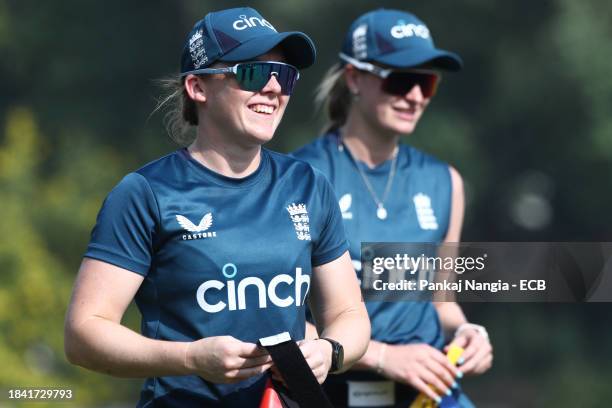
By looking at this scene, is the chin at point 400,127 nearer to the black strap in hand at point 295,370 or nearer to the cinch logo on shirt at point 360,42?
the cinch logo on shirt at point 360,42

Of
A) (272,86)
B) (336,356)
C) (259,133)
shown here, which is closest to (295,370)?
(336,356)

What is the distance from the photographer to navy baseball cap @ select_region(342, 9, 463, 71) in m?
5.14

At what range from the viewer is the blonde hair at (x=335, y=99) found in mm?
5344

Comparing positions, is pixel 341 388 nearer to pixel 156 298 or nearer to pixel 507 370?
pixel 156 298

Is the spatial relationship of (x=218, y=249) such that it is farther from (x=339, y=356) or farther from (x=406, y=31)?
(x=406, y=31)

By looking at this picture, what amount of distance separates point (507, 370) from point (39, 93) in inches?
404

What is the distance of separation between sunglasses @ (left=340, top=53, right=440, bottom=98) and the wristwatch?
6.05ft

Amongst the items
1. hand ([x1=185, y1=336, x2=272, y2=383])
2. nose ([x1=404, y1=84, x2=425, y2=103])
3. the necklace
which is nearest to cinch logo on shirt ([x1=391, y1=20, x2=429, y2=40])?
nose ([x1=404, y1=84, x2=425, y2=103])

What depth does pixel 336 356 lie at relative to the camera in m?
3.47

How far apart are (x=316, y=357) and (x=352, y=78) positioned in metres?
2.17

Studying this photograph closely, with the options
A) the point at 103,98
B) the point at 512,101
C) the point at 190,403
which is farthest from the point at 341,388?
the point at 103,98

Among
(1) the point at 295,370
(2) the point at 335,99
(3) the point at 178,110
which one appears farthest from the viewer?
(2) the point at 335,99

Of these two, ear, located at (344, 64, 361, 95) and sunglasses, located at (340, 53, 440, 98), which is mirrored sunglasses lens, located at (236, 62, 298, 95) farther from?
ear, located at (344, 64, 361, 95)

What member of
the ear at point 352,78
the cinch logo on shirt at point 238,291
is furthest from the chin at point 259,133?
the ear at point 352,78
